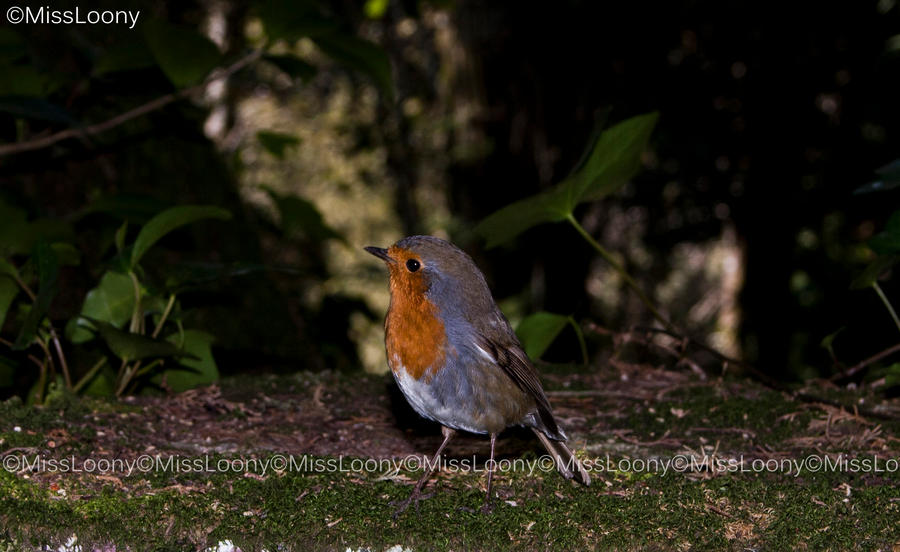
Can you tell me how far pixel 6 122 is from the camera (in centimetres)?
400

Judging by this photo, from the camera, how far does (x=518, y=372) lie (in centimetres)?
231

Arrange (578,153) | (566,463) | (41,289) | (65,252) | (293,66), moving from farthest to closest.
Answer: (578,153), (293,66), (65,252), (41,289), (566,463)

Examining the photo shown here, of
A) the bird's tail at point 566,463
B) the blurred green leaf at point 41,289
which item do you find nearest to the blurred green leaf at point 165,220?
the blurred green leaf at point 41,289

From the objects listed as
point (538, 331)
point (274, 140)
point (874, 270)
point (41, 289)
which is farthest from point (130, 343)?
point (874, 270)

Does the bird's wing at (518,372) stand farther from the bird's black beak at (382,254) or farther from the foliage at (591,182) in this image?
the foliage at (591,182)

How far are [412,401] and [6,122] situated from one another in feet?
9.57

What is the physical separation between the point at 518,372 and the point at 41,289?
1.41 meters

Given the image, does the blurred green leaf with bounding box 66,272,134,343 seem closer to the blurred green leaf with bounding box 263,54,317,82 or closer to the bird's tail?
the blurred green leaf with bounding box 263,54,317,82

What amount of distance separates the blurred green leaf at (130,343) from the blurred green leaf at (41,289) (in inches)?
6.5

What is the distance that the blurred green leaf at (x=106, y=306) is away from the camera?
2848mm

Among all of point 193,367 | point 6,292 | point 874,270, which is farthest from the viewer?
point 193,367

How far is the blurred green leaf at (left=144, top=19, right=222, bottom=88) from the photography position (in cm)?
305

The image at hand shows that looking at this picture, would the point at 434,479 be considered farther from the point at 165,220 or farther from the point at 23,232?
the point at 23,232

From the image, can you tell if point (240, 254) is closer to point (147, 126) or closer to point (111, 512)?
point (147, 126)
